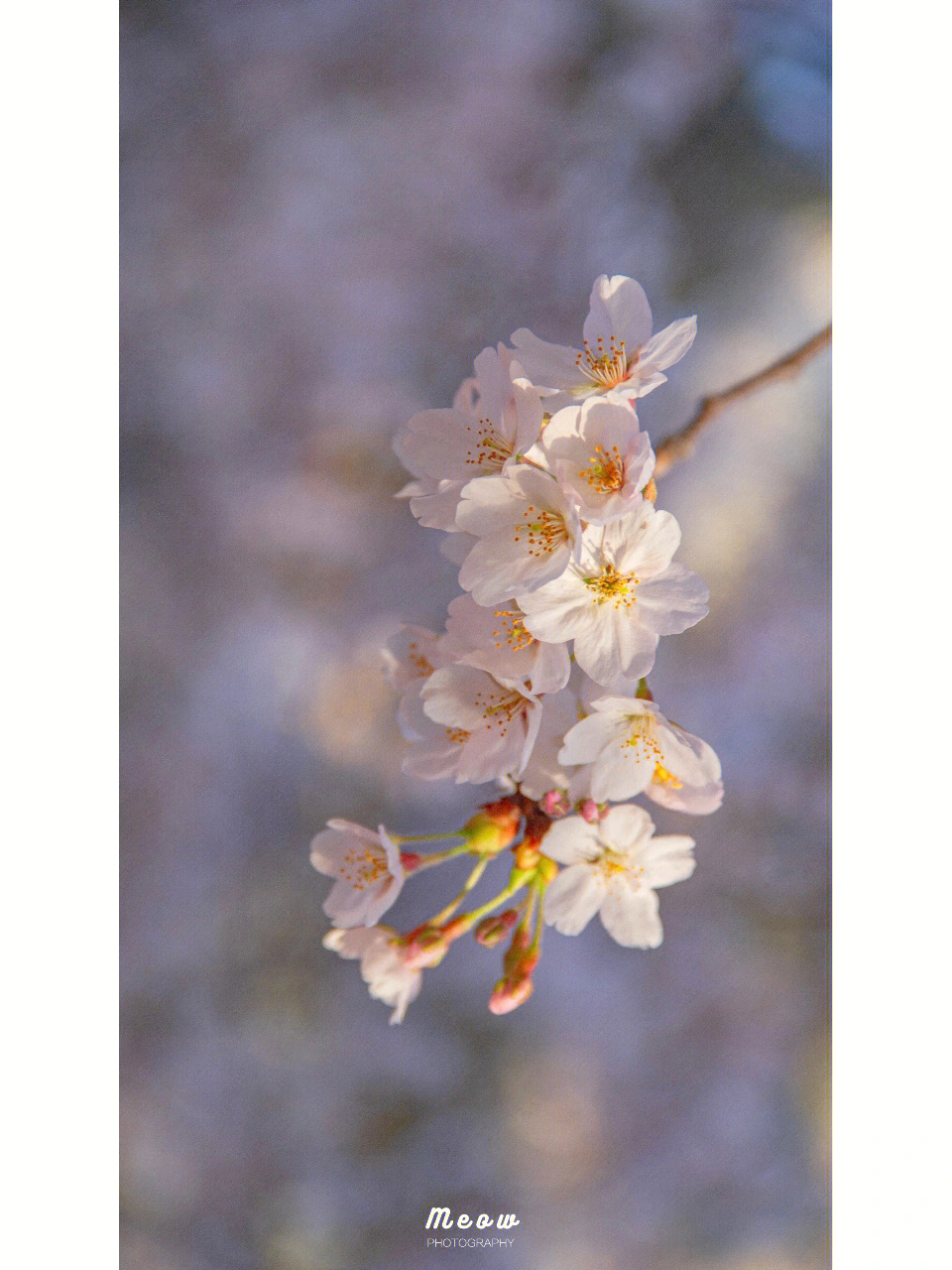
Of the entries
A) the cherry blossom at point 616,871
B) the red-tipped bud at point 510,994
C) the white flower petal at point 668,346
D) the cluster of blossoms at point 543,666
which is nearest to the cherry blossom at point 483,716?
the cluster of blossoms at point 543,666

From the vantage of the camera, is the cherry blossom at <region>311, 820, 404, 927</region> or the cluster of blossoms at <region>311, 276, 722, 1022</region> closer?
the cluster of blossoms at <region>311, 276, 722, 1022</region>

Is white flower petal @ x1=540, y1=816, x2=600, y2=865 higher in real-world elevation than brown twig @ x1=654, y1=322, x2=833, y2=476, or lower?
lower

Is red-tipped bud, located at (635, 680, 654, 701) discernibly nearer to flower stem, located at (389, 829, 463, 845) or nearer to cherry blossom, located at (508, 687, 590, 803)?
cherry blossom, located at (508, 687, 590, 803)

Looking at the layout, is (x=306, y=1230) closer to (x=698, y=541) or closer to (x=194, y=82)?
(x=698, y=541)

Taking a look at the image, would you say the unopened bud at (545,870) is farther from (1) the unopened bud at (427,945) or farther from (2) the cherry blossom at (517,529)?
(2) the cherry blossom at (517,529)

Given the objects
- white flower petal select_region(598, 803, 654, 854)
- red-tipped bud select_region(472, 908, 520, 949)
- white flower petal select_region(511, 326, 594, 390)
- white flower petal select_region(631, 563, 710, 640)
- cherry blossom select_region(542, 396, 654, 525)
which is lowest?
red-tipped bud select_region(472, 908, 520, 949)

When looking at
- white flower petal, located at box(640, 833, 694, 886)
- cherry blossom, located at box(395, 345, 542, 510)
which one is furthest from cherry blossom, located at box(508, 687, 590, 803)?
cherry blossom, located at box(395, 345, 542, 510)
